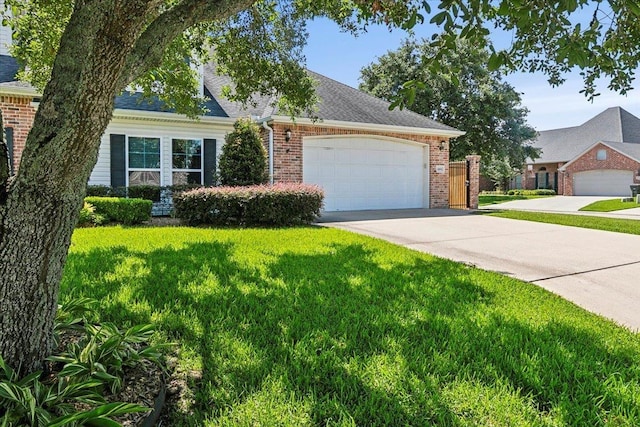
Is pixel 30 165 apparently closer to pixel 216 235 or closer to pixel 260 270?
pixel 260 270

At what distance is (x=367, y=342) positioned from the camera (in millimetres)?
2982

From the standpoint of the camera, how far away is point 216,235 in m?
7.51

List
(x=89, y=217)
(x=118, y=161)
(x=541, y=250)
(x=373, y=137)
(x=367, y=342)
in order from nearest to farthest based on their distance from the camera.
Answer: (x=367, y=342) < (x=541, y=250) < (x=89, y=217) < (x=118, y=161) < (x=373, y=137)

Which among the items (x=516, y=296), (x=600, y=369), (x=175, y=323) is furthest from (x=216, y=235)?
(x=600, y=369)

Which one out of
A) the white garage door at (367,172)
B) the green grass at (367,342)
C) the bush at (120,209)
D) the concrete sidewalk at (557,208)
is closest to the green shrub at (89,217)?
the bush at (120,209)

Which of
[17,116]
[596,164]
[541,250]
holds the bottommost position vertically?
[541,250]

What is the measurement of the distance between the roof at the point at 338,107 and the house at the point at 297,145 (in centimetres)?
5

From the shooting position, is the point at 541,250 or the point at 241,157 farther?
the point at 241,157

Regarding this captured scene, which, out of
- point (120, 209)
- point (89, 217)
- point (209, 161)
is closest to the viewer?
point (89, 217)

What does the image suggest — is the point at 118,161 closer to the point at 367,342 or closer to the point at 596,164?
the point at 367,342

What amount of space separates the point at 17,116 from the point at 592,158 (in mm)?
35207

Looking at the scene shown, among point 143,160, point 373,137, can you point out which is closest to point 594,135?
point 373,137

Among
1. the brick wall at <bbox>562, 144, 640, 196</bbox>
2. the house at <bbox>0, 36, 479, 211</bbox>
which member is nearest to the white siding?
the house at <bbox>0, 36, 479, 211</bbox>

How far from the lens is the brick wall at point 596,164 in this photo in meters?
29.4
